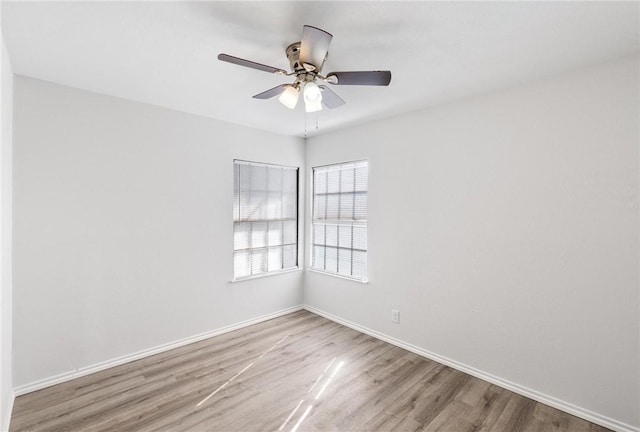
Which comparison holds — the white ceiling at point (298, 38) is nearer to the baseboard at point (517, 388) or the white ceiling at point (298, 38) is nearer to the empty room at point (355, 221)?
the empty room at point (355, 221)

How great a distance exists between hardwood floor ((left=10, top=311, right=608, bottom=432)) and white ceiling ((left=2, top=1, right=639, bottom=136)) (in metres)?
2.53

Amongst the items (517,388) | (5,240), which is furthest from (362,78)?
(517,388)

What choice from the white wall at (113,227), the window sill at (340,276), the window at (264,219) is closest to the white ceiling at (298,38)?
the white wall at (113,227)

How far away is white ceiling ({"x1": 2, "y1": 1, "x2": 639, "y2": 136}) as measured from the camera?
1628 millimetres

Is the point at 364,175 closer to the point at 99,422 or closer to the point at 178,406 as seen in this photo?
the point at 178,406

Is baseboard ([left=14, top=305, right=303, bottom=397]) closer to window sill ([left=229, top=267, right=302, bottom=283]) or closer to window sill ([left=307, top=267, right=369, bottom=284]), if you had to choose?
window sill ([left=229, top=267, right=302, bottom=283])

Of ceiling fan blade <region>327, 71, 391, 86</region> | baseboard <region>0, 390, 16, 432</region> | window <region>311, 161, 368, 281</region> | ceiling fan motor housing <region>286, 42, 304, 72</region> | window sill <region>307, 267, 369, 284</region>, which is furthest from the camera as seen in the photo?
window <region>311, 161, 368, 281</region>

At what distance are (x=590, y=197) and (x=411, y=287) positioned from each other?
5.56 ft

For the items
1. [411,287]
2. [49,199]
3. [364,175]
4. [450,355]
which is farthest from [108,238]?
[450,355]

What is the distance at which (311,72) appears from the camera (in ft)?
6.25

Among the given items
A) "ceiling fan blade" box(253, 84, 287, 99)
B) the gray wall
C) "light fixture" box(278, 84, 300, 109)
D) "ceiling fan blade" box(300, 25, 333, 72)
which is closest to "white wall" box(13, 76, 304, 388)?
the gray wall

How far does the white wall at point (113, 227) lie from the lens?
2494mm

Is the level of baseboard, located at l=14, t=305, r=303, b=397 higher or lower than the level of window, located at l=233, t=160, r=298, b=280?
lower

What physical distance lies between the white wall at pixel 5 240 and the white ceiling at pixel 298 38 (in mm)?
275
